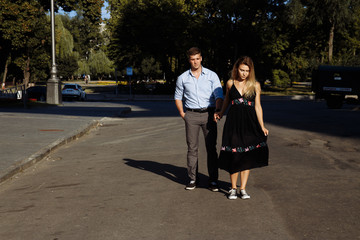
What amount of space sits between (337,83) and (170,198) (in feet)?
70.2

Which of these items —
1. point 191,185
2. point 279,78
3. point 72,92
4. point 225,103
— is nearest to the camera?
point 225,103

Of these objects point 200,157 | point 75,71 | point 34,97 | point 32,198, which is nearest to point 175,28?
point 34,97

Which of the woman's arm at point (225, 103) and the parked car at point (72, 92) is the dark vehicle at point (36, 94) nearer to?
the parked car at point (72, 92)

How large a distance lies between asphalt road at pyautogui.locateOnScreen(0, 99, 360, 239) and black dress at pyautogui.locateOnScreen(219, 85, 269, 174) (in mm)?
477

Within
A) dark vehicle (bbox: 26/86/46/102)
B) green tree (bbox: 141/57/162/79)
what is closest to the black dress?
dark vehicle (bbox: 26/86/46/102)

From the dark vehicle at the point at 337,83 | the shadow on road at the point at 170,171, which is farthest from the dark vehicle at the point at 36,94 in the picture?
the shadow on road at the point at 170,171

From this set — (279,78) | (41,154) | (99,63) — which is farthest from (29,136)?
(99,63)

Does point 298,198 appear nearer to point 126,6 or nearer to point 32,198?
point 32,198

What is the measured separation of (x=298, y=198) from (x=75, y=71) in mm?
83889

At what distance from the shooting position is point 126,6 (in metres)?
48.2

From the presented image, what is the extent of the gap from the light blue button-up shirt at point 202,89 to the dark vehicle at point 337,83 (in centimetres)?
2044

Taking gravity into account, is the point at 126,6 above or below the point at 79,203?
above

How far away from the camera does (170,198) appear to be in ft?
19.1

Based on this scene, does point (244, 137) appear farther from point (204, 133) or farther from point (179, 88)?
point (179, 88)
